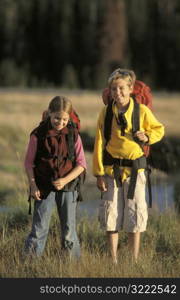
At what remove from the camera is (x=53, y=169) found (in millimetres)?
5301

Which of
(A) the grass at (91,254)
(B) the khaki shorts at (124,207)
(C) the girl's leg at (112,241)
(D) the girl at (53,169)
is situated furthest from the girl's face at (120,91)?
(A) the grass at (91,254)

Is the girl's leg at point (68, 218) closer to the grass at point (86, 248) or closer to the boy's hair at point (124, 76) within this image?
the grass at point (86, 248)

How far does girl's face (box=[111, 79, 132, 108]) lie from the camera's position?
5324mm

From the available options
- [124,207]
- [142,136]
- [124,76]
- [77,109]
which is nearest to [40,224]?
[124,207]

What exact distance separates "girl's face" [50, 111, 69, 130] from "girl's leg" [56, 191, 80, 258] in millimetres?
481

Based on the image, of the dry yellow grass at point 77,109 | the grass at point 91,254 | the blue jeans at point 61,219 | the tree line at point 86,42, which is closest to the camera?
the grass at point 91,254

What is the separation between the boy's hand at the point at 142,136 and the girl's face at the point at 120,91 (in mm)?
231

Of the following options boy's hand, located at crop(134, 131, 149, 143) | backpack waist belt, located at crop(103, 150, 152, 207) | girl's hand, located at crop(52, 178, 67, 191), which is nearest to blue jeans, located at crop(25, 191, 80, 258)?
girl's hand, located at crop(52, 178, 67, 191)

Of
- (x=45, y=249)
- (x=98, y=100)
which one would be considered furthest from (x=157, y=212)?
(x=98, y=100)

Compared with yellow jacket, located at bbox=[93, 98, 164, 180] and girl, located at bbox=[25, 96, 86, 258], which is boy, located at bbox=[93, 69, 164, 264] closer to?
yellow jacket, located at bbox=[93, 98, 164, 180]

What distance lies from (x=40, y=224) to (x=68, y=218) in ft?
0.68

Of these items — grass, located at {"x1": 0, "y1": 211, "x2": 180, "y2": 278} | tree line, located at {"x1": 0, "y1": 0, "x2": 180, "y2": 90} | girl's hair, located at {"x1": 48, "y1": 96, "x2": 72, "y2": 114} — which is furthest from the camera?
tree line, located at {"x1": 0, "y1": 0, "x2": 180, "y2": 90}

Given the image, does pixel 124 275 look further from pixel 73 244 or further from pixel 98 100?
pixel 98 100

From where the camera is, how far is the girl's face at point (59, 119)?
5.18 meters
